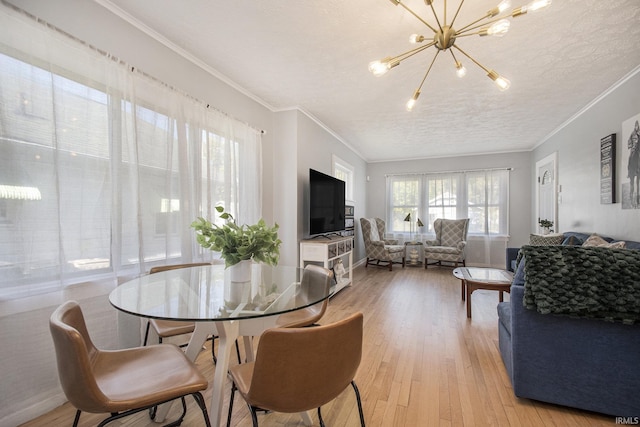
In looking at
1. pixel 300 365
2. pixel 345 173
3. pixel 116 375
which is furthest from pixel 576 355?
pixel 345 173

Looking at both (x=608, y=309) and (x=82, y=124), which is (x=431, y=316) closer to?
(x=608, y=309)

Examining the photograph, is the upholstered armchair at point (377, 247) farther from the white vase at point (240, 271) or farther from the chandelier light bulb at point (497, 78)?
the white vase at point (240, 271)

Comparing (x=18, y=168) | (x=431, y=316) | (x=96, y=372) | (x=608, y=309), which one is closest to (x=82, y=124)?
(x=18, y=168)

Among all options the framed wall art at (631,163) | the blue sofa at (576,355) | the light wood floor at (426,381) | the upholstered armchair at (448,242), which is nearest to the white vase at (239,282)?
the light wood floor at (426,381)

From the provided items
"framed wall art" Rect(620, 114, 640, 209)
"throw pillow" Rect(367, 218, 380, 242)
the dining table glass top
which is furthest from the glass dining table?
"throw pillow" Rect(367, 218, 380, 242)

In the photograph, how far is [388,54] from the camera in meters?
2.35

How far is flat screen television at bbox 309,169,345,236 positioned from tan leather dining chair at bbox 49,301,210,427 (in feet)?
8.34

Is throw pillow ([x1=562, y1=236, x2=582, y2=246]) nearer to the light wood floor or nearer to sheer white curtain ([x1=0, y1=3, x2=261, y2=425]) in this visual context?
the light wood floor

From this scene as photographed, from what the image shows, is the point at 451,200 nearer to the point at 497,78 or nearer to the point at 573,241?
the point at 573,241

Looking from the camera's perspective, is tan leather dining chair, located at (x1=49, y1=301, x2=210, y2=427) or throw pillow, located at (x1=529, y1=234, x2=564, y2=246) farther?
throw pillow, located at (x1=529, y1=234, x2=564, y2=246)

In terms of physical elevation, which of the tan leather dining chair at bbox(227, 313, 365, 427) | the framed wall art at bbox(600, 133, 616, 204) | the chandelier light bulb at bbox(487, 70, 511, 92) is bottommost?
the tan leather dining chair at bbox(227, 313, 365, 427)

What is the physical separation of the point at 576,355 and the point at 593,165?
301 centimetres

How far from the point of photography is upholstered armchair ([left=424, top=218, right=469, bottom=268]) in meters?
5.60

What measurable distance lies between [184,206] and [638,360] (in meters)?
3.05
